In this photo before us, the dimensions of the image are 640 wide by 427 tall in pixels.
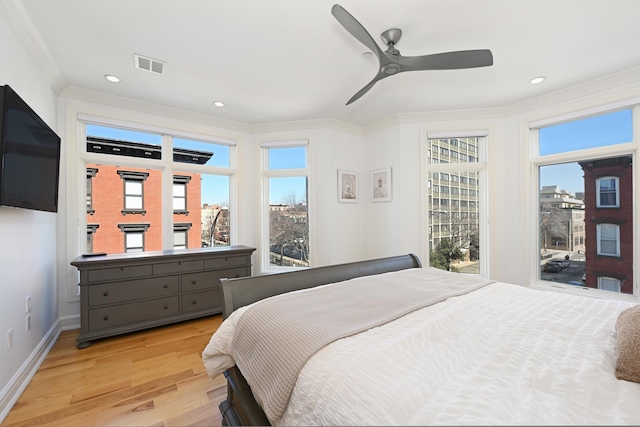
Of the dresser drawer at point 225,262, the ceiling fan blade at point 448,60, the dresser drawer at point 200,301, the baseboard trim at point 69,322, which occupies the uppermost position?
the ceiling fan blade at point 448,60

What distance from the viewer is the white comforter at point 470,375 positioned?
0.71 meters

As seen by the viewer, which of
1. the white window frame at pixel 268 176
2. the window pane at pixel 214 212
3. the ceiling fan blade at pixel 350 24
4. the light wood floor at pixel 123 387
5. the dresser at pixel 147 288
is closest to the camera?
the ceiling fan blade at pixel 350 24

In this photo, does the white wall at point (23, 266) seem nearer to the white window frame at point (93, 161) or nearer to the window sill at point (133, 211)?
the white window frame at point (93, 161)

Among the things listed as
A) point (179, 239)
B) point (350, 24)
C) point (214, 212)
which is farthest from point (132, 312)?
point (350, 24)

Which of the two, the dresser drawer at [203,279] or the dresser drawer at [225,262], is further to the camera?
the dresser drawer at [225,262]

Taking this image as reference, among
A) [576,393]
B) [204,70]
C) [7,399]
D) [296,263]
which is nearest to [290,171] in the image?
[296,263]

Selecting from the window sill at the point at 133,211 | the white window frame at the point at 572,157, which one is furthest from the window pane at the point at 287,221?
the white window frame at the point at 572,157

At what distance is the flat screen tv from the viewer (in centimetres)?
155

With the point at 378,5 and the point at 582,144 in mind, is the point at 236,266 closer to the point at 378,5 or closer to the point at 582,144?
the point at 378,5

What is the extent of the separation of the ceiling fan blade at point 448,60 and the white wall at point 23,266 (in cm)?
271

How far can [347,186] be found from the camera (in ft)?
13.4

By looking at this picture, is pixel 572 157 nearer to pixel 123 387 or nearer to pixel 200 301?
pixel 200 301

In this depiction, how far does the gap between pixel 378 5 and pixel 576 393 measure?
2210mm

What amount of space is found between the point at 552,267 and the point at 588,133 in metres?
1.56
